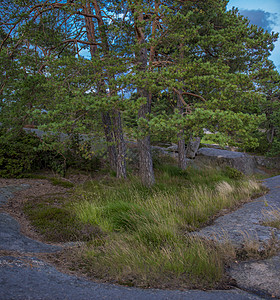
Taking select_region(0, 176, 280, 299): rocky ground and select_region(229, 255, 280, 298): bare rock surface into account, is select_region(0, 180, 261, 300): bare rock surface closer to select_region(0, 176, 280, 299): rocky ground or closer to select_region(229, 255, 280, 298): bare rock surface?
select_region(0, 176, 280, 299): rocky ground

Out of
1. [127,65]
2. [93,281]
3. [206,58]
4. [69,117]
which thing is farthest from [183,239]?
[206,58]


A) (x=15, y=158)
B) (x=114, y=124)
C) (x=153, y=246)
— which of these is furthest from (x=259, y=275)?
(x=15, y=158)

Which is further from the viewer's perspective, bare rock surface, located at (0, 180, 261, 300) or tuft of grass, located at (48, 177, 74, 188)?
tuft of grass, located at (48, 177, 74, 188)

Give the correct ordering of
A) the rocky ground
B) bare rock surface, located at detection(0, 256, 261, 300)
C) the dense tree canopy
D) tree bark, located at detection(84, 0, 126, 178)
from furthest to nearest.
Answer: tree bark, located at detection(84, 0, 126, 178) < the dense tree canopy < the rocky ground < bare rock surface, located at detection(0, 256, 261, 300)

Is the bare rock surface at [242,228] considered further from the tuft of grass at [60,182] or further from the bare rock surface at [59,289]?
the tuft of grass at [60,182]

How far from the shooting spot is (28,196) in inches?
298

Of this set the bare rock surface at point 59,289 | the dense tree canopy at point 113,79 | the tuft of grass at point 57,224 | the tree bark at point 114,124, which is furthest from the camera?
the tree bark at point 114,124

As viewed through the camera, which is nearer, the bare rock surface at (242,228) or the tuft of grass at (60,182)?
the bare rock surface at (242,228)

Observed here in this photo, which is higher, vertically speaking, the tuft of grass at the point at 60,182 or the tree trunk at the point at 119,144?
the tree trunk at the point at 119,144

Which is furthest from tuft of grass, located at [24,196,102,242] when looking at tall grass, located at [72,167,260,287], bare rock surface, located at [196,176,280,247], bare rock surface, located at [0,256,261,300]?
bare rock surface, located at [196,176,280,247]

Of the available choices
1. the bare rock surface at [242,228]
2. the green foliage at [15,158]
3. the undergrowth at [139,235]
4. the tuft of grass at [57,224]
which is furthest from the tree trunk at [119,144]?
the bare rock surface at [242,228]

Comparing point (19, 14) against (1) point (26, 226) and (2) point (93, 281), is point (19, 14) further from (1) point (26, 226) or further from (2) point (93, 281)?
(2) point (93, 281)

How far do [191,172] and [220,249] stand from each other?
7.89m

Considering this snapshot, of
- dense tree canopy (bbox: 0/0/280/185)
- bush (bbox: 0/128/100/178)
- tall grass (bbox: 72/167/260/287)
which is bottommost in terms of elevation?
tall grass (bbox: 72/167/260/287)
